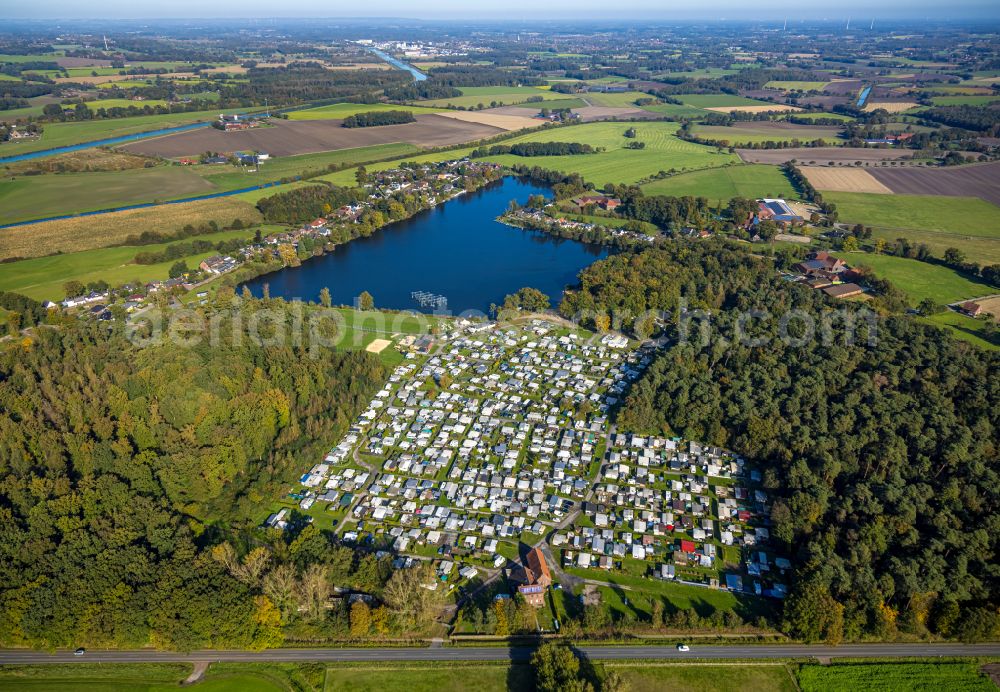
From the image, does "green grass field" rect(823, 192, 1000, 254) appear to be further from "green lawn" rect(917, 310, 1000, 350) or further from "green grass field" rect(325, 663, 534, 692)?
"green grass field" rect(325, 663, 534, 692)

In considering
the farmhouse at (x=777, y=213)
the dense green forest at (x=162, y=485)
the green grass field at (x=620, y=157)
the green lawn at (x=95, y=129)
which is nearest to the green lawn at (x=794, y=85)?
the green grass field at (x=620, y=157)

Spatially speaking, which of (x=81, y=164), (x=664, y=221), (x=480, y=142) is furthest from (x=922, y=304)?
(x=81, y=164)

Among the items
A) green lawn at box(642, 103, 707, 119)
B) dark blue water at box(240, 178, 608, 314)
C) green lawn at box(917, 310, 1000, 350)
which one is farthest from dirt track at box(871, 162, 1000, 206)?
green lawn at box(642, 103, 707, 119)

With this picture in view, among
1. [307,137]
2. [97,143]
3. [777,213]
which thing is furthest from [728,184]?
[97,143]

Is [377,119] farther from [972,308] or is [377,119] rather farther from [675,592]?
[675,592]

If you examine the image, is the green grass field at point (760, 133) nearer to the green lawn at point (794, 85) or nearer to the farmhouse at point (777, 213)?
the farmhouse at point (777, 213)

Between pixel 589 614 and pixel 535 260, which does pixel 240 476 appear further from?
pixel 535 260
